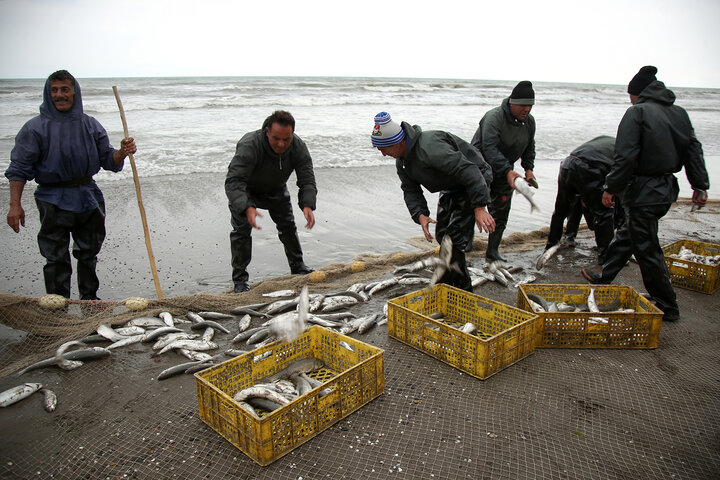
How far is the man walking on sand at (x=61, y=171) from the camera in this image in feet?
15.8

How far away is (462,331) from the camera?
12.2 ft

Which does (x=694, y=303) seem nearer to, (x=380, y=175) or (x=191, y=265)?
(x=191, y=265)

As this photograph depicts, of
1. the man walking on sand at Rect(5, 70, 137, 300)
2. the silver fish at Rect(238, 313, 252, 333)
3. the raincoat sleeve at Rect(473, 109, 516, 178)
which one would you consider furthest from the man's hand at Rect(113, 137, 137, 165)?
the raincoat sleeve at Rect(473, 109, 516, 178)

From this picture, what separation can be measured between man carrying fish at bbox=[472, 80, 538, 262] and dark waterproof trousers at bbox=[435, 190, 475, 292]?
3.57 ft

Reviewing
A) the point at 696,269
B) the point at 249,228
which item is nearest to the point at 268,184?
the point at 249,228

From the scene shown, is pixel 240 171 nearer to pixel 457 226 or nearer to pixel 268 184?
pixel 268 184

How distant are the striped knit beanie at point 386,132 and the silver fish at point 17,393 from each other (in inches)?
138

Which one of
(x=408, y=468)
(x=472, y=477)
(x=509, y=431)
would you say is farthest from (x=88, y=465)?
(x=509, y=431)

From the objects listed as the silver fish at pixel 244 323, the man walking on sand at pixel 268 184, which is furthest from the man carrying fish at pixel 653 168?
the silver fish at pixel 244 323

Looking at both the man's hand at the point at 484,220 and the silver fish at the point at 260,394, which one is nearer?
the silver fish at the point at 260,394

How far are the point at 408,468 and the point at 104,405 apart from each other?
7.50 feet

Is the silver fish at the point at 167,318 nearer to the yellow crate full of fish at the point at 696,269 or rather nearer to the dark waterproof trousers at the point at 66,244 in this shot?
the dark waterproof trousers at the point at 66,244

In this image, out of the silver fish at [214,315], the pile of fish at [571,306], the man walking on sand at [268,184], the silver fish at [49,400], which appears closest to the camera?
the silver fish at [49,400]

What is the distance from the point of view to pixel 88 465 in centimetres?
282
